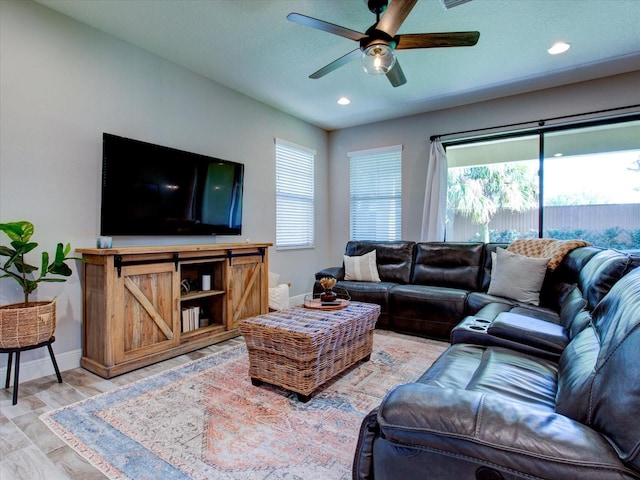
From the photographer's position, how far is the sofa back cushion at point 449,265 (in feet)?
12.7

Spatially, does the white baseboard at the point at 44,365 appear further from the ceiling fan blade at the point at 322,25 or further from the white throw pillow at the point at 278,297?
the ceiling fan blade at the point at 322,25

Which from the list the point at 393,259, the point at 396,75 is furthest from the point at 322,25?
the point at 393,259

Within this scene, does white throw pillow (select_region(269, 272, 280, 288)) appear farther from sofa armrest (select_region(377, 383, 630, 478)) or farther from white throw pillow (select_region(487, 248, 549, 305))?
sofa armrest (select_region(377, 383, 630, 478))

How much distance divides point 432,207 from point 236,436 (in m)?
3.79

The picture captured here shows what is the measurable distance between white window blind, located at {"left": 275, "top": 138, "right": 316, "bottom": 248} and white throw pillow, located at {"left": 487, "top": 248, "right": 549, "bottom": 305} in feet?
8.97

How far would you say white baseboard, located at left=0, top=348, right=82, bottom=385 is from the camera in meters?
2.52

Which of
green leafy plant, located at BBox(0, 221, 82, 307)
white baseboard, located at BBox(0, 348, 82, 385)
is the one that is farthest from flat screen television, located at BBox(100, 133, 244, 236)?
white baseboard, located at BBox(0, 348, 82, 385)

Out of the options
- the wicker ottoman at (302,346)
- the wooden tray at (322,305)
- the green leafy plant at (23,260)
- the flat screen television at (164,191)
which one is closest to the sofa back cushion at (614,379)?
the wicker ottoman at (302,346)

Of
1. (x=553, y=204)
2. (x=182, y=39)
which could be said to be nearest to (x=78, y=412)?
(x=182, y=39)

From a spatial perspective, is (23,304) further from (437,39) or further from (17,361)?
(437,39)

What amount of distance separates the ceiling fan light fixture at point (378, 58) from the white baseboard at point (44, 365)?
3.19m

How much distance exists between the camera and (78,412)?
6.81 ft

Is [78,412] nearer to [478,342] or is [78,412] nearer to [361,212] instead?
[478,342]

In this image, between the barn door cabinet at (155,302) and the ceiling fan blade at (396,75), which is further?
the ceiling fan blade at (396,75)
